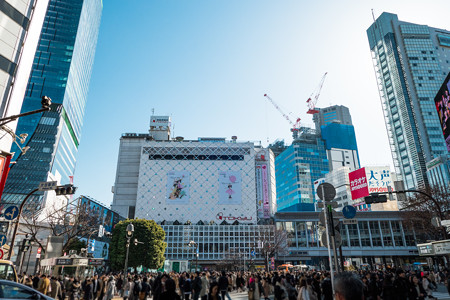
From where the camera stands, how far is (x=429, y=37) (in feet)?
389

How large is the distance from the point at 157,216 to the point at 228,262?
2611 cm

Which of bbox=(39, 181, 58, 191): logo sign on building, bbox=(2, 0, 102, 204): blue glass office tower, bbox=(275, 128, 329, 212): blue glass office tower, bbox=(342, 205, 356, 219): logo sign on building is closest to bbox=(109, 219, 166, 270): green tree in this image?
bbox=(39, 181, 58, 191): logo sign on building

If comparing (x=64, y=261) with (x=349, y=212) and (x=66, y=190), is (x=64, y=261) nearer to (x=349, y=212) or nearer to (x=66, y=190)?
(x=66, y=190)

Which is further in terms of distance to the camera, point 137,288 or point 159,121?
point 159,121

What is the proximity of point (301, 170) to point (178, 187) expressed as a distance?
6184 centimetres

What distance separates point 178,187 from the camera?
85250mm

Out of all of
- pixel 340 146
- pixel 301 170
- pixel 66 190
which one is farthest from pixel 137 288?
pixel 340 146

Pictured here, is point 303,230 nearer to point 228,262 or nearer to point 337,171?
point 228,262

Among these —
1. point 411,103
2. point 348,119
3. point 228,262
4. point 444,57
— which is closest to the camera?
point 228,262

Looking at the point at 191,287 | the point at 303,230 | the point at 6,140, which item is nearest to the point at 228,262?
the point at 303,230

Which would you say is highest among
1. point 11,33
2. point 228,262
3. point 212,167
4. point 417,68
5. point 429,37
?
point 429,37

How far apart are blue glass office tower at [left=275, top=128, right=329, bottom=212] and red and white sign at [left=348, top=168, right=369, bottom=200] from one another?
46.8m

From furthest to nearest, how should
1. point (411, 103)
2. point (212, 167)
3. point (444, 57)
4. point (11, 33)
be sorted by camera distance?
1. point (444, 57)
2. point (411, 103)
3. point (212, 167)
4. point (11, 33)

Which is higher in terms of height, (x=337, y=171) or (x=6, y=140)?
(x=337, y=171)
